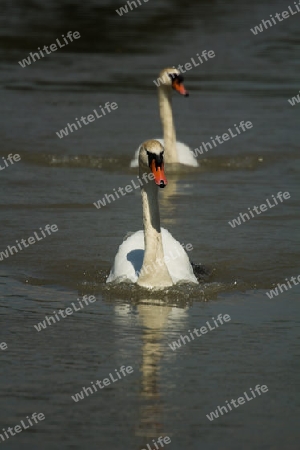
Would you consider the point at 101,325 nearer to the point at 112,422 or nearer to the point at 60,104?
the point at 112,422

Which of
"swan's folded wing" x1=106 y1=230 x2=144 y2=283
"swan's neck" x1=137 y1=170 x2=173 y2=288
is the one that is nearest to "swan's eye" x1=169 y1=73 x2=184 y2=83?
"swan's folded wing" x1=106 y1=230 x2=144 y2=283

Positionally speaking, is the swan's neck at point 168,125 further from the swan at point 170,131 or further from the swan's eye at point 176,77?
the swan's eye at point 176,77

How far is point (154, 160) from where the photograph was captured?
395 inches

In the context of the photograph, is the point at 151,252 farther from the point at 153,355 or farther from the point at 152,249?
the point at 153,355

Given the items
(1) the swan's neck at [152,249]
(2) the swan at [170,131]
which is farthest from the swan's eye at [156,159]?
(2) the swan at [170,131]

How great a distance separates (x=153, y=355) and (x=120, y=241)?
4.04 m

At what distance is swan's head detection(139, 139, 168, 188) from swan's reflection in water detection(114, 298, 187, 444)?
40.0 inches

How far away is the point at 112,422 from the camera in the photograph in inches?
288

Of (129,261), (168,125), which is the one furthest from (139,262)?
(168,125)

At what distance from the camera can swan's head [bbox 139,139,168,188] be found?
32.7 ft

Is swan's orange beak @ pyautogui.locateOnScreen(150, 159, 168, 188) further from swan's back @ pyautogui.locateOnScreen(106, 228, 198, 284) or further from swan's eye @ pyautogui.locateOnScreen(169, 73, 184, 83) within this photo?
swan's eye @ pyautogui.locateOnScreen(169, 73, 184, 83)

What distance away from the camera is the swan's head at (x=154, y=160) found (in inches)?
392

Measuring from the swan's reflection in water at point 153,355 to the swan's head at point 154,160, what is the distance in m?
1.02

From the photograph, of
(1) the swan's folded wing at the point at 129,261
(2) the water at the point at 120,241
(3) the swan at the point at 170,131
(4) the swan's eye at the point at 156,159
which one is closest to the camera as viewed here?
(2) the water at the point at 120,241
